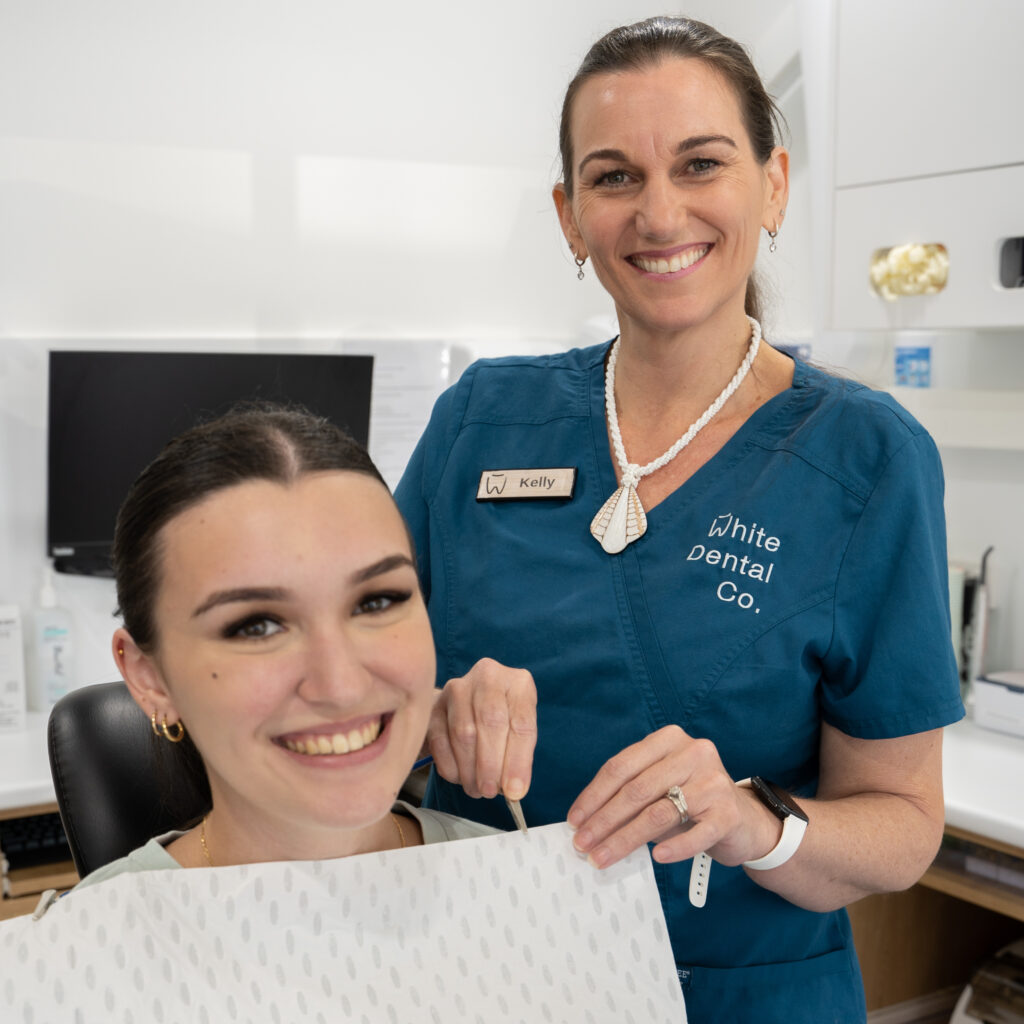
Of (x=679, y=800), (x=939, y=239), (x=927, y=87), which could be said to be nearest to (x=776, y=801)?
(x=679, y=800)

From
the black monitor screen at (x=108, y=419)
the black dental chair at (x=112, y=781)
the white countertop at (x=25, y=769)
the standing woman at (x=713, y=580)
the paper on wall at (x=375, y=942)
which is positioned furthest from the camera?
the black monitor screen at (x=108, y=419)

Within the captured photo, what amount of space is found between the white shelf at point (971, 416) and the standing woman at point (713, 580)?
1343 millimetres

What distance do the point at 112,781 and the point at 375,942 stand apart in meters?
0.47

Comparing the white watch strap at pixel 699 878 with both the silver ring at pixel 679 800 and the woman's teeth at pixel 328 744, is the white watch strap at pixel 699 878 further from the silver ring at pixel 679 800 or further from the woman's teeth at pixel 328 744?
the woman's teeth at pixel 328 744

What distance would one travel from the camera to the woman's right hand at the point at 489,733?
1.07 meters

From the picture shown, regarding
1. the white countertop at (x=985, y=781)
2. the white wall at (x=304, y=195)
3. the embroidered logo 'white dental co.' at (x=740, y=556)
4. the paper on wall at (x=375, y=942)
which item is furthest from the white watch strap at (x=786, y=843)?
the white wall at (x=304, y=195)

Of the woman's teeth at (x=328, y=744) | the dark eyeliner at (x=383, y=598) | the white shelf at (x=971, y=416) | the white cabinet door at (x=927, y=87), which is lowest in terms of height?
the woman's teeth at (x=328, y=744)

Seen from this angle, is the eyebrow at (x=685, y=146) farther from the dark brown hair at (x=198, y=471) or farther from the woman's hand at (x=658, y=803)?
the woman's hand at (x=658, y=803)

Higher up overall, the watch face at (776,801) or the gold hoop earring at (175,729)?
the gold hoop earring at (175,729)

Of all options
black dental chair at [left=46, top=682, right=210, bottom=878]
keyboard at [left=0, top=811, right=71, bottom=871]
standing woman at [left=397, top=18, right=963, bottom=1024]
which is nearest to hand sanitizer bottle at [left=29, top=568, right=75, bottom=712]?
keyboard at [left=0, top=811, right=71, bottom=871]

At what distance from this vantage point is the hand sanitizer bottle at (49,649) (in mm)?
2607

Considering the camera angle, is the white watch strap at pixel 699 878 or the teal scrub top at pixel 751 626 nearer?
the white watch strap at pixel 699 878

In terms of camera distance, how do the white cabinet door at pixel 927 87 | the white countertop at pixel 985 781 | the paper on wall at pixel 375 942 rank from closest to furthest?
1. the paper on wall at pixel 375 942
2. the white countertop at pixel 985 781
3. the white cabinet door at pixel 927 87

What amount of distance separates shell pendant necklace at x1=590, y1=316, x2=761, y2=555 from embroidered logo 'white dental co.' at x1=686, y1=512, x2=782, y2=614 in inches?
3.1
